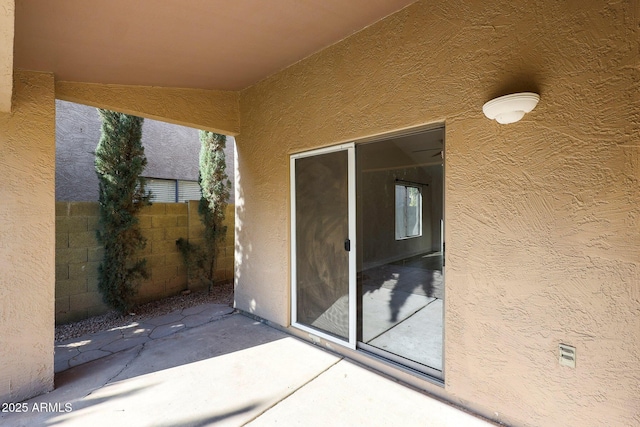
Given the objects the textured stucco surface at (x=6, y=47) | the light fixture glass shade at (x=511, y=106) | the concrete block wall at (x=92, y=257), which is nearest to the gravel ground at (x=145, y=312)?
the concrete block wall at (x=92, y=257)

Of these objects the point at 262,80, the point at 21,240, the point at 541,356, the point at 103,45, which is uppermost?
the point at 262,80

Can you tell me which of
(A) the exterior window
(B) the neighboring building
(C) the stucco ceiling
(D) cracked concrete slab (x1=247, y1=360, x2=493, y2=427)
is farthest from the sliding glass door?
(A) the exterior window

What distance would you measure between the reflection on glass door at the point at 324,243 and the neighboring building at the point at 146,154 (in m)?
3.44

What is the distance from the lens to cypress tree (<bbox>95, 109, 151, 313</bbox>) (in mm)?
5219

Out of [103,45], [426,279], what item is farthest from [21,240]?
[426,279]

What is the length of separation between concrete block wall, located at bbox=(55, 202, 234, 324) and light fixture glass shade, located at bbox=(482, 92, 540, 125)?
6097mm

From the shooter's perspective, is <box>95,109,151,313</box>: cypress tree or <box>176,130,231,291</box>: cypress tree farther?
<box>176,130,231,291</box>: cypress tree

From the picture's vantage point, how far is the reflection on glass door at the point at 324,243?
12.5ft

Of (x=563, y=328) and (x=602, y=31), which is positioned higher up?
(x=602, y=31)

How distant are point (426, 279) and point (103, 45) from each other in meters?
7.25

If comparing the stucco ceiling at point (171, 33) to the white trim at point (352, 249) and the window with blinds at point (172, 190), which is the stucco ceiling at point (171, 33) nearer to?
the white trim at point (352, 249)

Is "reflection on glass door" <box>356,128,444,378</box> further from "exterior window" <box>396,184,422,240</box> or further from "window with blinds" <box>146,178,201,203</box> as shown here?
"window with blinds" <box>146,178,201,203</box>

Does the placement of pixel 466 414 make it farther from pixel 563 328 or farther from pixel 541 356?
pixel 563 328

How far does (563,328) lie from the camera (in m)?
2.27
